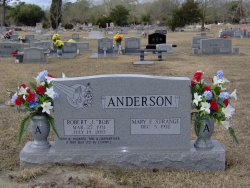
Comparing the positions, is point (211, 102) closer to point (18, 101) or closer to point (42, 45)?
point (18, 101)

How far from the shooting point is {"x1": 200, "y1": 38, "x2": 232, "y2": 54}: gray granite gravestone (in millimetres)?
20453

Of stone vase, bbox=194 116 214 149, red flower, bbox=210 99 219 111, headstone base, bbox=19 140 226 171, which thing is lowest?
headstone base, bbox=19 140 226 171

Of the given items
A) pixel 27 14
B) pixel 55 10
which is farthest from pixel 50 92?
pixel 27 14

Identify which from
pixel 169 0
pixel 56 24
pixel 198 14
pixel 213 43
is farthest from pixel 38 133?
pixel 169 0

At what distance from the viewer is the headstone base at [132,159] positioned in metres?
4.59

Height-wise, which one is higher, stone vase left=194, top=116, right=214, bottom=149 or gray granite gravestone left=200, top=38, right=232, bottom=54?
gray granite gravestone left=200, top=38, right=232, bottom=54

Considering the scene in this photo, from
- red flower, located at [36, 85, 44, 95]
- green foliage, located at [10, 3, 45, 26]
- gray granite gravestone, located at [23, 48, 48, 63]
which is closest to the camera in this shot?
red flower, located at [36, 85, 44, 95]

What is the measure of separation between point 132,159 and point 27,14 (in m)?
82.3

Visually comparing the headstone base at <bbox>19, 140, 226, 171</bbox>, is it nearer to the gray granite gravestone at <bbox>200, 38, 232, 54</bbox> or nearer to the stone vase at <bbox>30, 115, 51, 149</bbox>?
the stone vase at <bbox>30, 115, 51, 149</bbox>

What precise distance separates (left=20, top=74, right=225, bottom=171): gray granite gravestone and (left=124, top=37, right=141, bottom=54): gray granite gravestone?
1727 centimetres

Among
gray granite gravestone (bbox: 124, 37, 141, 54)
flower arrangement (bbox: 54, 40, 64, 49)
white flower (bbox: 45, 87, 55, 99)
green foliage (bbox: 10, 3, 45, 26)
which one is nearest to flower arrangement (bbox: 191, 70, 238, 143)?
white flower (bbox: 45, 87, 55, 99)

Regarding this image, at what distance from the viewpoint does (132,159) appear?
4629 mm

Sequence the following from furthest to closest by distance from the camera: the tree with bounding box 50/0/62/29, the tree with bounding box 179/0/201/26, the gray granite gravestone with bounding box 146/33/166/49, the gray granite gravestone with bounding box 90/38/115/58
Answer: the tree with bounding box 50/0/62/29
the tree with bounding box 179/0/201/26
the gray granite gravestone with bounding box 146/33/166/49
the gray granite gravestone with bounding box 90/38/115/58

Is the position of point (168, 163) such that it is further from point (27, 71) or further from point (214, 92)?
point (27, 71)
